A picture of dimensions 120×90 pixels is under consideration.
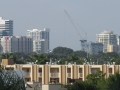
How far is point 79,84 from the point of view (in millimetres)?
45594

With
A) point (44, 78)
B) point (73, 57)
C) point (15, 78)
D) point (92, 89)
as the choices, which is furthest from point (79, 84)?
point (73, 57)

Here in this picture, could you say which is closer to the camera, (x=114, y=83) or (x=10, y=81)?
(x=10, y=81)

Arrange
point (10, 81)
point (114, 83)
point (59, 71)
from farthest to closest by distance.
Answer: point (59, 71) < point (114, 83) < point (10, 81)

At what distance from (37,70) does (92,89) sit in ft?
175

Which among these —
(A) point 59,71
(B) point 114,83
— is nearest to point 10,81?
(B) point 114,83

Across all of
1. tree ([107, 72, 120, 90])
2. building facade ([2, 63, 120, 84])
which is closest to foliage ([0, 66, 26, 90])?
tree ([107, 72, 120, 90])

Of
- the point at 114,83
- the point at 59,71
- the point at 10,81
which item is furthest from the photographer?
the point at 59,71

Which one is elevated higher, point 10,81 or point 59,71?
point 10,81

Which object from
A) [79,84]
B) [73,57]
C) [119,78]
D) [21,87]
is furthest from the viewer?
[73,57]

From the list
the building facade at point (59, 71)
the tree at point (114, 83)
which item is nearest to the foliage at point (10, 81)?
the tree at point (114, 83)

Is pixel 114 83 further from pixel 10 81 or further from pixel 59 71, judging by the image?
pixel 59 71

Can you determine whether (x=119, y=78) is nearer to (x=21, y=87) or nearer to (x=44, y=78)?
(x=21, y=87)

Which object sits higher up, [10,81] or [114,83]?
[10,81]

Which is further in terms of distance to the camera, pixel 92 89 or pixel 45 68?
pixel 45 68
